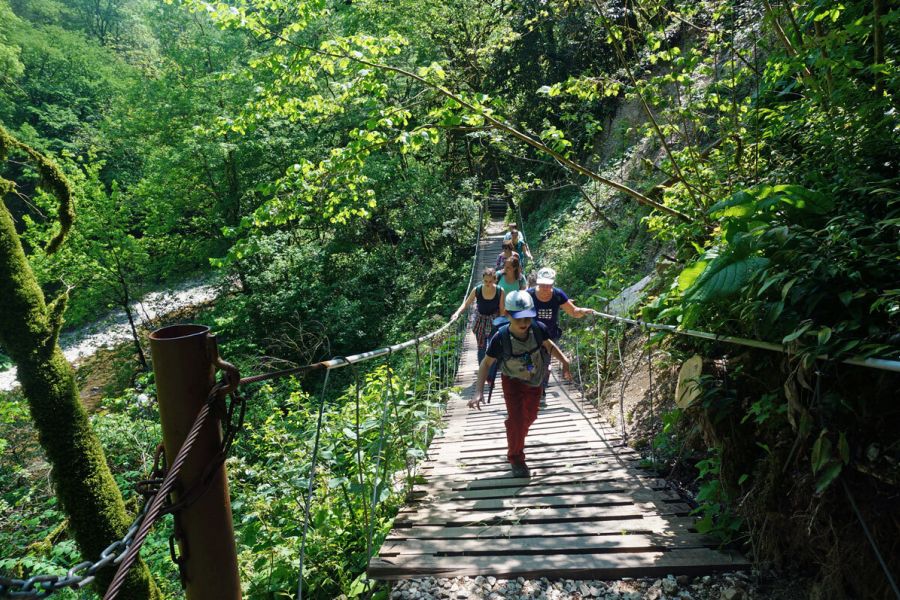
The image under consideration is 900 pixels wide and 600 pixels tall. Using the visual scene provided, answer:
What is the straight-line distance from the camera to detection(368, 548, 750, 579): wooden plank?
217 cm

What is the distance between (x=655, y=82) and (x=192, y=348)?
448 centimetres

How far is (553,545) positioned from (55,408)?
4186mm

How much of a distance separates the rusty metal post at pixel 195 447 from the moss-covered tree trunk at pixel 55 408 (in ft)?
12.8

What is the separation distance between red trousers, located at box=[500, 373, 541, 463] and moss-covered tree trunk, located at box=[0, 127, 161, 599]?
10.2 ft

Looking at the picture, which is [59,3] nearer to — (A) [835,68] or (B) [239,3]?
(B) [239,3]

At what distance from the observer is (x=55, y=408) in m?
4.26

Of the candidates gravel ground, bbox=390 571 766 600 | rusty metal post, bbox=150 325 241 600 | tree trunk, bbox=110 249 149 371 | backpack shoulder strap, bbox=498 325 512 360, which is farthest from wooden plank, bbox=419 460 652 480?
tree trunk, bbox=110 249 149 371

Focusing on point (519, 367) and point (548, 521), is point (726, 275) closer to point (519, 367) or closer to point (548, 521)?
point (548, 521)

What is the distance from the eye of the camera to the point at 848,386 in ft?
5.57

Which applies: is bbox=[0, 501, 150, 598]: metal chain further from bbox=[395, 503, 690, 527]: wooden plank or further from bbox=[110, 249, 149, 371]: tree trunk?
bbox=[110, 249, 149, 371]: tree trunk

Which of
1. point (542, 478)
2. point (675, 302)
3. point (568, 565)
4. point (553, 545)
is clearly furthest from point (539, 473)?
point (675, 302)

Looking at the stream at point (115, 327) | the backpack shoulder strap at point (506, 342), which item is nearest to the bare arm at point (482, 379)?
the backpack shoulder strap at point (506, 342)

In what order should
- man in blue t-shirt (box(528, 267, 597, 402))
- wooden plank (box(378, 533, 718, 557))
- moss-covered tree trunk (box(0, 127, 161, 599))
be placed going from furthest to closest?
1. man in blue t-shirt (box(528, 267, 597, 402))
2. moss-covered tree trunk (box(0, 127, 161, 599))
3. wooden plank (box(378, 533, 718, 557))

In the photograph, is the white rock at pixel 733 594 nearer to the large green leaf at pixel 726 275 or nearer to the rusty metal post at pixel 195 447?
the large green leaf at pixel 726 275
